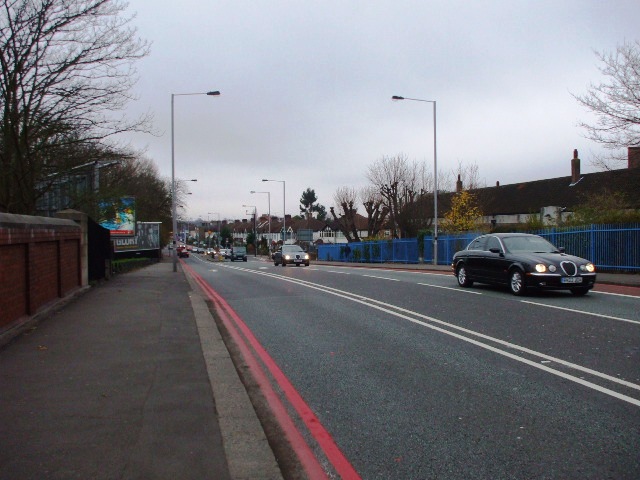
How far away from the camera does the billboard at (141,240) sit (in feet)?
140

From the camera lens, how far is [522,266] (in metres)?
12.9

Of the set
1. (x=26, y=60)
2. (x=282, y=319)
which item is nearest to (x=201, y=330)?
(x=282, y=319)

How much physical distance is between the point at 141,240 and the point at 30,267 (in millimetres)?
41600

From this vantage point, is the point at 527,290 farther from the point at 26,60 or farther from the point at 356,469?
the point at 26,60

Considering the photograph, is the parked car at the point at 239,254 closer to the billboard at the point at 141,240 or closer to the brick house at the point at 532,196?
the billboard at the point at 141,240

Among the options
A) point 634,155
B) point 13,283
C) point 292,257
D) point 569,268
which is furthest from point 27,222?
point 292,257

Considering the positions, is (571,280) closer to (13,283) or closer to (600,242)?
(600,242)

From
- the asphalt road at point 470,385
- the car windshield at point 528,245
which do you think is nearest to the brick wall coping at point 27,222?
the asphalt road at point 470,385

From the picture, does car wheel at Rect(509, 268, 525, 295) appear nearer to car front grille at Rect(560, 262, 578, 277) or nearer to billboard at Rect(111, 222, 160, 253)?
car front grille at Rect(560, 262, 578, 277)

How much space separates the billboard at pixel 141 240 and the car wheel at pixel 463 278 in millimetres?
31158

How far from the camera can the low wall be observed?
25.8 feet

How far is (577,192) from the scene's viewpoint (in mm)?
52344

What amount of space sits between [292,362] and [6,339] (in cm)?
398

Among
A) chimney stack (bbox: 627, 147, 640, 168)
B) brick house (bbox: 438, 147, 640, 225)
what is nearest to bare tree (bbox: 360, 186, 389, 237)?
brick house (bbox: 438, 147, 640, 225)
